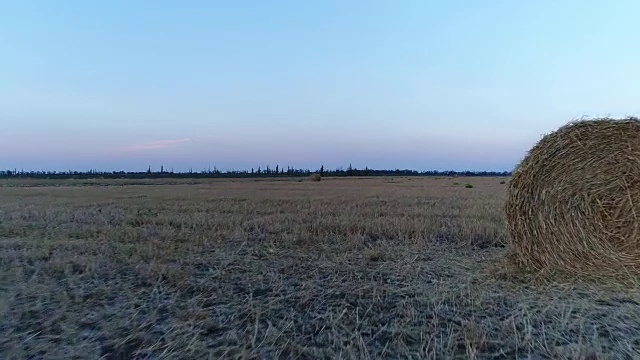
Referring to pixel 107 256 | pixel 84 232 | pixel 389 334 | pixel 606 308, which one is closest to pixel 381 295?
pixel 389 334

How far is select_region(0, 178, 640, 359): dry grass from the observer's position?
355 cm

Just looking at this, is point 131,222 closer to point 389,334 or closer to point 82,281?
point 82,281

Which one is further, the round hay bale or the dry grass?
the round hay bale

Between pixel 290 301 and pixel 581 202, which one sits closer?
pixel 290 301

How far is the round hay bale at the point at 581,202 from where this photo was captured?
231 inches

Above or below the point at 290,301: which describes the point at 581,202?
above

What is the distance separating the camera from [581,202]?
6.16m

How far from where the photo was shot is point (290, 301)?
4676mm

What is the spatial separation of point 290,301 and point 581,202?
14.6 feet

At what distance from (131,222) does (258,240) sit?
12.6 ft

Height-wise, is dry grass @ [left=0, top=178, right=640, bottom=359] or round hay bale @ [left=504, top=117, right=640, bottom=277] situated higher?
round hay bale @ [left=504, top=117, right=640, bottom=277]

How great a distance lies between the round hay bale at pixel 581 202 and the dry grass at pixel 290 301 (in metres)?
0.62

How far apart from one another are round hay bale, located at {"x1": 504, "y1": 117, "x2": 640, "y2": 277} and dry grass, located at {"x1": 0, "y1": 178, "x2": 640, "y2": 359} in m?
0.62

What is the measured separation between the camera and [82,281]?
5.32 meters
